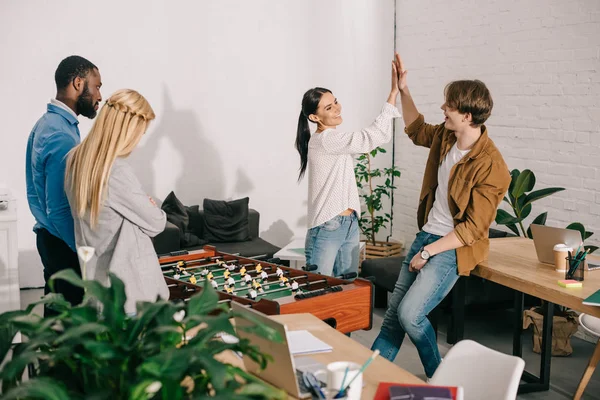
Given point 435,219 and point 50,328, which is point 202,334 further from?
point 435,219

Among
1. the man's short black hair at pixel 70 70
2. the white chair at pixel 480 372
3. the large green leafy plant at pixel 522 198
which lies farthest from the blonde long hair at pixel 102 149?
the large green leafy plant at pixel 522 198

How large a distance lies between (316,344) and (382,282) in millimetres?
3011

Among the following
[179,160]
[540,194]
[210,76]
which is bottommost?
[540,194]

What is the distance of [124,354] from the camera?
1676mm

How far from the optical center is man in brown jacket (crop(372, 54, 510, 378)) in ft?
11.4

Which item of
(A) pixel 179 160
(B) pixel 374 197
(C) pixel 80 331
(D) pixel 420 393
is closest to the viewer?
(C) pixel 80 331

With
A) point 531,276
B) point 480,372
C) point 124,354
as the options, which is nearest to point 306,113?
point 531,276

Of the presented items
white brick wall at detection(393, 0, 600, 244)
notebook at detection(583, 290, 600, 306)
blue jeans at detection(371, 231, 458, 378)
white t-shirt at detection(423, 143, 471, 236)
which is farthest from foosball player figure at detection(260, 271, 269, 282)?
white brick wall at detection(393, 0, 600, 244)

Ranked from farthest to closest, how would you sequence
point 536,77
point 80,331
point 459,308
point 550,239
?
point 536,77
point 459,308
point 550,239
point 80,331

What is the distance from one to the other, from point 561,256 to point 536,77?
85.4 inches

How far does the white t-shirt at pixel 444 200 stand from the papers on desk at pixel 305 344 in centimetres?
122

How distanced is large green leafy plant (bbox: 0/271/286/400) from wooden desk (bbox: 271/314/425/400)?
56 cm

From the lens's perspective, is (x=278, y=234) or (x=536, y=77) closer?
(x=536, y=77)

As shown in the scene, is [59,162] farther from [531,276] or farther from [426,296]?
[531,276]
